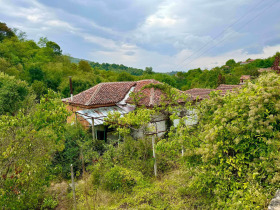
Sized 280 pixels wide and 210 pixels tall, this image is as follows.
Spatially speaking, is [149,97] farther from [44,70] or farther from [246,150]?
[44,70]

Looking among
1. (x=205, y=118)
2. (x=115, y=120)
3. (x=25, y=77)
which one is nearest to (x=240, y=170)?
(x=205, y=118)

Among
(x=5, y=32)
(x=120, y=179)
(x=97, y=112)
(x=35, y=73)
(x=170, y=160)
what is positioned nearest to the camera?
(x=120, y=179)

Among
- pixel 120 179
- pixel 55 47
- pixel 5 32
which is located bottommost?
pixel 120 179

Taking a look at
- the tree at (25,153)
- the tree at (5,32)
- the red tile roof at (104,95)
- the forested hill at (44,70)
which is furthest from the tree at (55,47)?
the tree at (25,153)

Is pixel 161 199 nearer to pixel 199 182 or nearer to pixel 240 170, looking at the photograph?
pixel 199 182

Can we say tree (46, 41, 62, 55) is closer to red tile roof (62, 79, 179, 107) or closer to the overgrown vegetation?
red tile roof (62, 79, 179, 107)

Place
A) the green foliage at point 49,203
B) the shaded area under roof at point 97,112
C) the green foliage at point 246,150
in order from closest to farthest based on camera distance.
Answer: the green foliage at point 246,150, the green foliage at point 49,203, the shaded area under roof at point 97,112

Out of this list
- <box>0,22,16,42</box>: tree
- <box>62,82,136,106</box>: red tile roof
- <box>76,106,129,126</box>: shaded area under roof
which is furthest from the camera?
<box>0,22,16,42</box>: tree

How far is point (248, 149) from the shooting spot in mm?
4844

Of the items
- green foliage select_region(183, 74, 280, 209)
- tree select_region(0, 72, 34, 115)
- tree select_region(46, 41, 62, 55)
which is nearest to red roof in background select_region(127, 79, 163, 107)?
green foliage select_region(183, 74, 280, 209)

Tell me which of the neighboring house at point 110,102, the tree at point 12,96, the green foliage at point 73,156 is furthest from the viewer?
the tree at point 12,96

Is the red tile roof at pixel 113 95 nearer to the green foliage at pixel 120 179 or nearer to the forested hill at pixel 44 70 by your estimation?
the green foliage at pixel 120 179

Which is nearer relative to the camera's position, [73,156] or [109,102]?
[73,156]

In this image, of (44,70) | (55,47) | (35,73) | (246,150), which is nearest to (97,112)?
(246,150)
